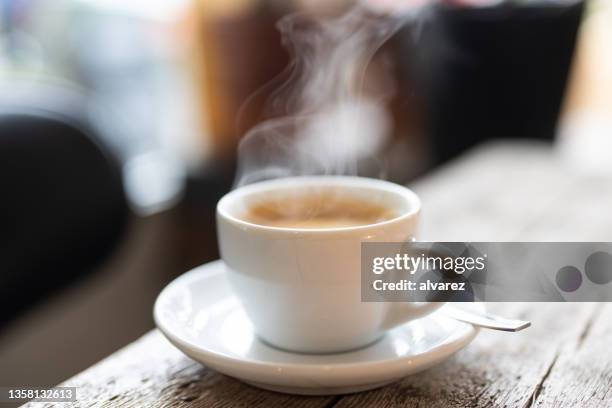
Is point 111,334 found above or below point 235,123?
below

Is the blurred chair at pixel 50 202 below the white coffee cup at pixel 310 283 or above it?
below

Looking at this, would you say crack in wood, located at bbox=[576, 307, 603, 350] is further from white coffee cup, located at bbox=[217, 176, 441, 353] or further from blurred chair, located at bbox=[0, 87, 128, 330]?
blurred chair, located at bbox=[0, 87, 128, 330]

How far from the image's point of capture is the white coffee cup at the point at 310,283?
19.2 inches

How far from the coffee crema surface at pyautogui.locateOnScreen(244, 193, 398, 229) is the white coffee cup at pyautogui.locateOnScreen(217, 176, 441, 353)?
6 cm

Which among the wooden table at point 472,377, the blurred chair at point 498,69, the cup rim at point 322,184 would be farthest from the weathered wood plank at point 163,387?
the blurred chair at point 498,69

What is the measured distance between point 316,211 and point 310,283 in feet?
0.47

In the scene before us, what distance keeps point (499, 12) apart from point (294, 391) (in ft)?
5.53

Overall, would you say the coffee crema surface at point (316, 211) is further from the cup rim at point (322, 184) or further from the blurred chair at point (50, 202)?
the blurred chair at point (50, 202)

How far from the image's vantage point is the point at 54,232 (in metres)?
1.27

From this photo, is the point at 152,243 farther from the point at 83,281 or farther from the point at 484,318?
the point at 484,318

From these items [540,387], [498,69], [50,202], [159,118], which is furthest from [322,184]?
[159,118]

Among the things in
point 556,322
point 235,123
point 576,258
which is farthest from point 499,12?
point 556,322

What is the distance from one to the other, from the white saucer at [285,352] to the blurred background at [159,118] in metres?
0.71

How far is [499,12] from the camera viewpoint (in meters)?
1.93
